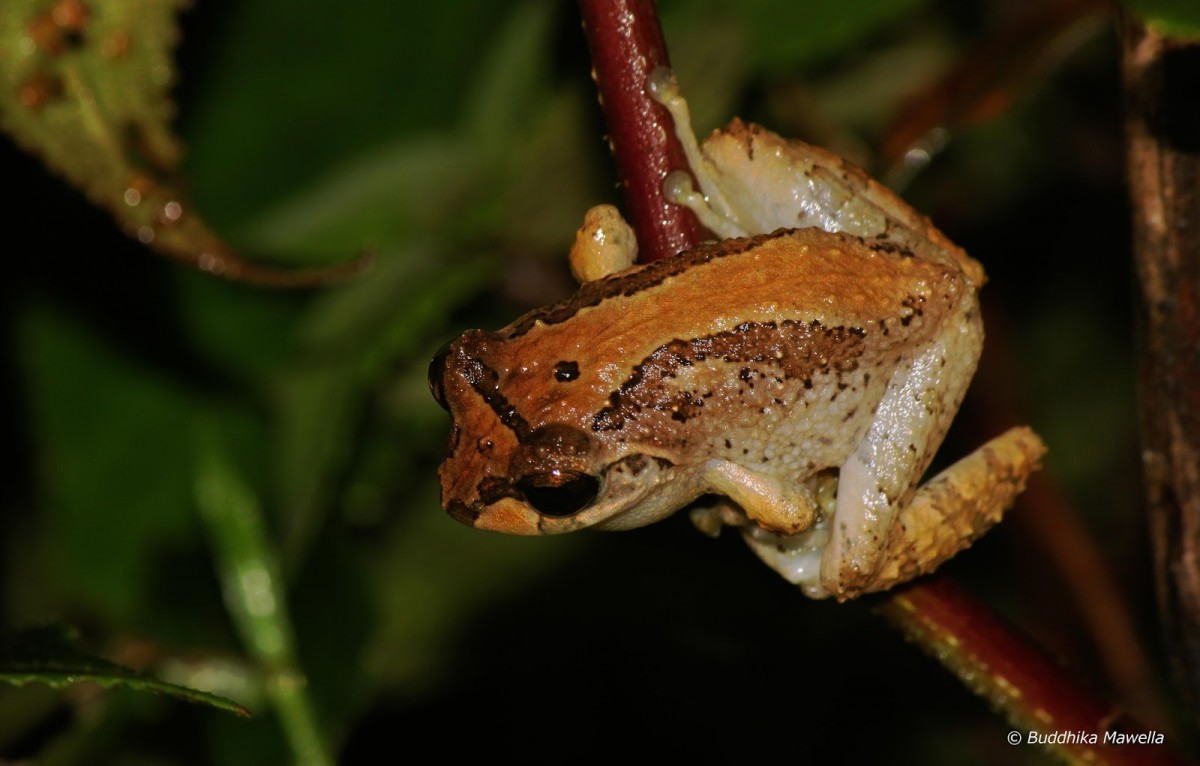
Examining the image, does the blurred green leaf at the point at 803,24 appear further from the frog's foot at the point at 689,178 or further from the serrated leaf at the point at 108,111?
the serrated leaf at the point at 108,111

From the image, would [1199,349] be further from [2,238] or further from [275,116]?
[2,238]

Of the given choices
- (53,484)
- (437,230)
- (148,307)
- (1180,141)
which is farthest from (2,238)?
(1180,141)

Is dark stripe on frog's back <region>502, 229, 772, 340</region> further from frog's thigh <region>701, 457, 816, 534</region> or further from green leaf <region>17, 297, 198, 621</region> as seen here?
green leaf <region>17, 297, 198, 621</region>

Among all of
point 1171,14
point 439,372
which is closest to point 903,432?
point 439,372

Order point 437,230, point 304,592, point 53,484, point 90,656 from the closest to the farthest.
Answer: point 90,656 < point 304,592 < point 437,230 < point 53,484

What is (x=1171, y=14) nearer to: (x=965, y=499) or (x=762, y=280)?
(x=762, y=280)
